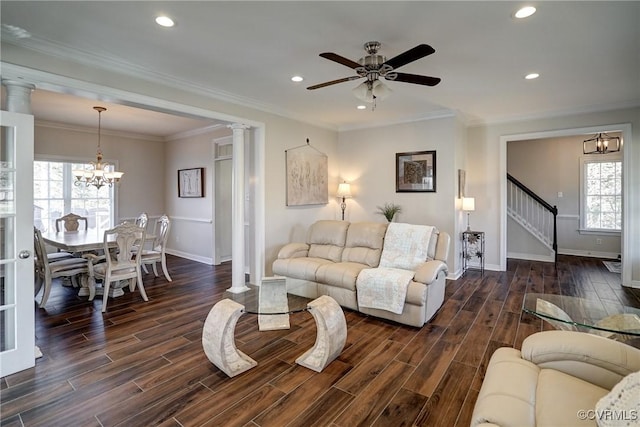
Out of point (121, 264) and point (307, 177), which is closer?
point (121, 264)

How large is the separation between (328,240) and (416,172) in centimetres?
210

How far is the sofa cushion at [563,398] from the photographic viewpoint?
1.27 m

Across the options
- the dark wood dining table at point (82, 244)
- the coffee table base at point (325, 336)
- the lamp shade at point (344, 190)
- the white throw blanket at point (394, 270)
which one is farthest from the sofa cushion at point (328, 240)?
the dark wood dining table at point (82, 244)

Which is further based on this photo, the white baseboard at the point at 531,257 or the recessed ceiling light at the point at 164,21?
the white baseboard at the point at 531,257

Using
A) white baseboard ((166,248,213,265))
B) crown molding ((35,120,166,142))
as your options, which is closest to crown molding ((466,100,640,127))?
white baseboard ((166,248,213,265))

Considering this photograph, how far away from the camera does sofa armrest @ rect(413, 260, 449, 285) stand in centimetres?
335

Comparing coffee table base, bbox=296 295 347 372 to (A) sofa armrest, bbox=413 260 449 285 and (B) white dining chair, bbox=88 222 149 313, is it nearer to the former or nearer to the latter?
(A) sofa armrest, bbox=413 260 449 285

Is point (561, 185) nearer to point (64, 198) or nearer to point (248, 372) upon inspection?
point (248, 372)

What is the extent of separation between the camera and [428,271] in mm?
3422

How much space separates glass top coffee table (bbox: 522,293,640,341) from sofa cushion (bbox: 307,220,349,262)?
2.47 meters

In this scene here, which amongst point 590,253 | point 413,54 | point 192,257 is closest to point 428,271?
point 413,54

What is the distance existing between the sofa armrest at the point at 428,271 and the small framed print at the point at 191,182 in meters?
4.82

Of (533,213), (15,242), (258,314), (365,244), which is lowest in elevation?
(258,314)

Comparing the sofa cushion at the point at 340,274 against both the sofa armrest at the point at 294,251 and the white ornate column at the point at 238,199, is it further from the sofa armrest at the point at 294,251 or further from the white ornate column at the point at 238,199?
the white ornate column at the point at 238,199
